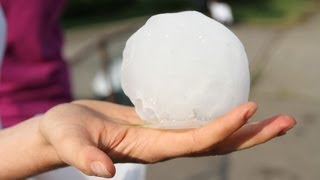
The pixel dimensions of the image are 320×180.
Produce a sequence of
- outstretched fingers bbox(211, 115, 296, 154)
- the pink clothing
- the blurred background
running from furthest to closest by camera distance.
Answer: the blurred background, the pink clothing, outstretched fingers bbox(211, 115, 296, 154)

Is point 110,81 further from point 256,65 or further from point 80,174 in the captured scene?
point 256,65

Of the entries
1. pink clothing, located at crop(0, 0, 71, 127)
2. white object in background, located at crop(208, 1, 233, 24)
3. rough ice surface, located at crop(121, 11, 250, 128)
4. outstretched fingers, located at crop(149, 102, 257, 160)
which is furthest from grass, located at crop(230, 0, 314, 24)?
outstretched fingers, located at crop(149, 102, 257, 160)

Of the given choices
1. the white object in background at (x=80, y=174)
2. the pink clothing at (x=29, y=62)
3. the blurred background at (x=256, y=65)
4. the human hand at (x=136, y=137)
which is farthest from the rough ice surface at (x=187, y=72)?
the blurred background at (x=256, y=65)

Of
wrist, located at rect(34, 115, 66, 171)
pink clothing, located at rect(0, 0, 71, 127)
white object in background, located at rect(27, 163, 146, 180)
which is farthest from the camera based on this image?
pink clothing, located at rect(0, 0, 71, 127)

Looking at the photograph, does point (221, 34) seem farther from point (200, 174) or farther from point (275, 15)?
point (275, 15)

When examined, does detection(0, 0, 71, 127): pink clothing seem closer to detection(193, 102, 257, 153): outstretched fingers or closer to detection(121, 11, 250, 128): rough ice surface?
detection(121, 11, 250, 128): rough ice surface

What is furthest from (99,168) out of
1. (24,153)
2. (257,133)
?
(24,153)
